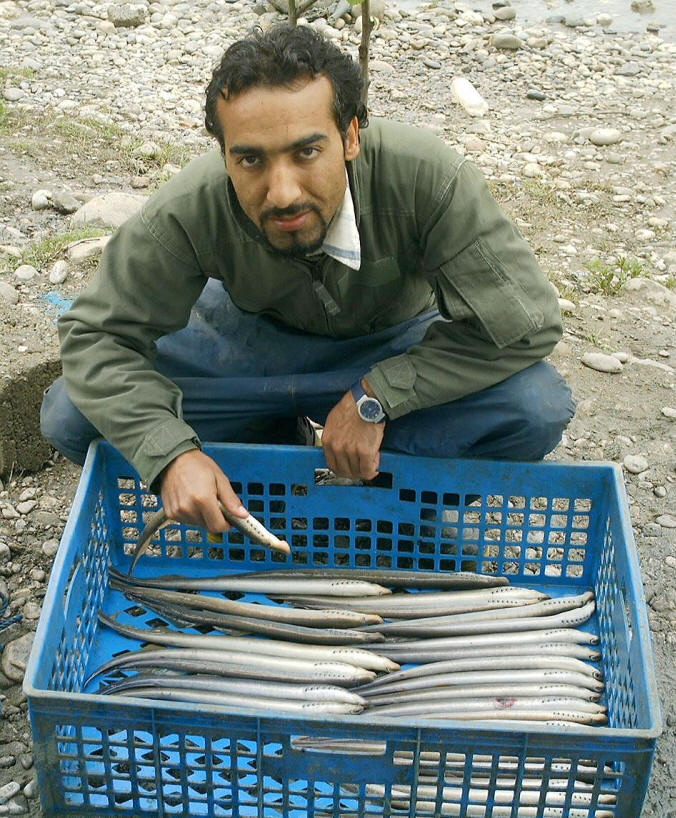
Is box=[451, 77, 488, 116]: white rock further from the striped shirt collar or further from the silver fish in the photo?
the silver fish

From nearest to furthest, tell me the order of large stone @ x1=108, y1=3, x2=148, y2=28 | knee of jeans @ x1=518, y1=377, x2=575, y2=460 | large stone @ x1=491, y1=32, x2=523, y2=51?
knee of jeans @ x1=518, y1=377, x2=575, y2=460, large stone @ x1=491, y1=32, x2=523, y2=51, large stone @ x1=108, y1=3, x2=148, y2=28

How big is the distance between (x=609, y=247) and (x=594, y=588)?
3114 mm

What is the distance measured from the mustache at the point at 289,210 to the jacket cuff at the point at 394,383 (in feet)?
2.00

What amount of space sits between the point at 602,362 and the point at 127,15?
741 cm

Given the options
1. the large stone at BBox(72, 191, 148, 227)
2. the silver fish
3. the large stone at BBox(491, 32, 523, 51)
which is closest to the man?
the silver fish

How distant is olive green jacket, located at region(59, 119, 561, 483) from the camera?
332 cm

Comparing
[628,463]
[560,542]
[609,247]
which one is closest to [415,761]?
[560,542]

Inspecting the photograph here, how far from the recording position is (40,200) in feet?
20.4

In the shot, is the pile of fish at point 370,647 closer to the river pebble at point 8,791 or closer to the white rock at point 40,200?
the river pebble at point 8,791

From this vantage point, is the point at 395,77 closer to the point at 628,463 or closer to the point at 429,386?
the point at 628,463

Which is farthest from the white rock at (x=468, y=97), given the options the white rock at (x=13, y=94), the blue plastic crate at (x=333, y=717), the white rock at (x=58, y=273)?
the blue plastic crate at (x=333, y=717)

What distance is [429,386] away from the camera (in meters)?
3.49

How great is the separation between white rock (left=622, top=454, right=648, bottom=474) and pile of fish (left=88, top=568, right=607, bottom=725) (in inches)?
38.3

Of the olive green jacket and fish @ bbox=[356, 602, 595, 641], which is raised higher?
the olive green jacket
